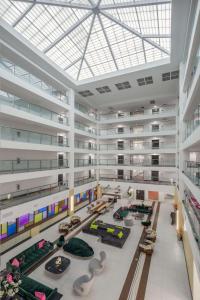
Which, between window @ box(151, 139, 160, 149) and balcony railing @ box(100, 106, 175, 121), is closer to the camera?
balcony railing @ box(100, 106, 175, 121)

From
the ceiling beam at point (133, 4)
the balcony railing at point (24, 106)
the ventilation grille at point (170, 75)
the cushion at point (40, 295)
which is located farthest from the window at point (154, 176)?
the cushion at point (40, 295)

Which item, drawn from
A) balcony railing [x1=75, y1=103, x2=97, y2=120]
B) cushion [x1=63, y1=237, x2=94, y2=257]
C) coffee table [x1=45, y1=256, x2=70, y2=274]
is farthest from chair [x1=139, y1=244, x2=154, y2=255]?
balcony railing [x1=75, y1=103, x2=97, y2=120]

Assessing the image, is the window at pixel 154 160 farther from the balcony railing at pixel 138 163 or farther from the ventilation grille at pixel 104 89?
the ventilation grille at pixel 104 89

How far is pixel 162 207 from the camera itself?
1842 centimetres

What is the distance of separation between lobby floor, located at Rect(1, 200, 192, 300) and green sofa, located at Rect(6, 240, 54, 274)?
0.47 meters

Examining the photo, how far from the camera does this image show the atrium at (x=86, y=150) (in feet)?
24.8

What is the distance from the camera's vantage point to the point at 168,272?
8.41 m

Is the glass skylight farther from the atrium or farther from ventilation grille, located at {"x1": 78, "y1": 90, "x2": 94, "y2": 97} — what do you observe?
ventilation grille, located at {"x1": 78, "y1": 90, "x2": 94, "y2": 97}

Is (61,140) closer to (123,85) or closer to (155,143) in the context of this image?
(123,85)

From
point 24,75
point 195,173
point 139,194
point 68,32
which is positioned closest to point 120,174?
point 139,194

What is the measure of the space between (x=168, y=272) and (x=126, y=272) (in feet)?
7.58

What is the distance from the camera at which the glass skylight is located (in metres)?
10.0

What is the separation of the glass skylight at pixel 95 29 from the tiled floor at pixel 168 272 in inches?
579

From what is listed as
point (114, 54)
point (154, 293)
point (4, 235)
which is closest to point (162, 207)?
point (154, 293)
